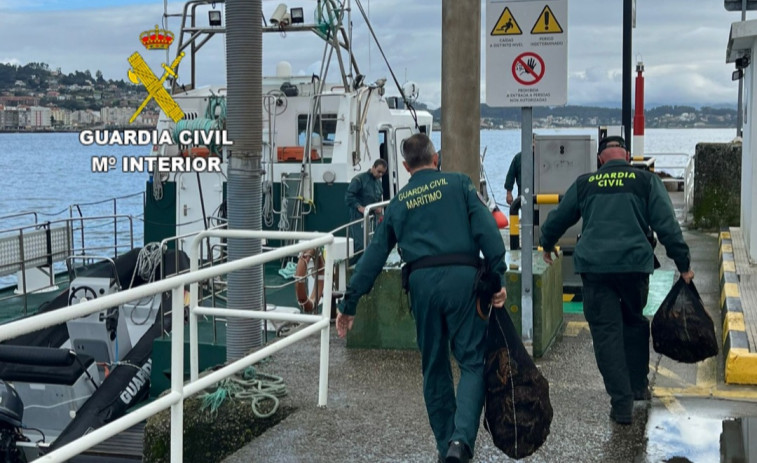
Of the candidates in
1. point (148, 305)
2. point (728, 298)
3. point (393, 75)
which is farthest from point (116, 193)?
point (728, 298)

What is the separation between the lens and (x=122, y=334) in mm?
10297

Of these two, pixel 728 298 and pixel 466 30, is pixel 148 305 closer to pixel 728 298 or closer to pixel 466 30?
pixel 466 30

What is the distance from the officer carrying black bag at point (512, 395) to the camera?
16.2 ft

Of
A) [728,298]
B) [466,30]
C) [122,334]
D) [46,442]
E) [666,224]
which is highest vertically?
[466,30]

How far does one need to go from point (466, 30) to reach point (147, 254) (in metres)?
5.48

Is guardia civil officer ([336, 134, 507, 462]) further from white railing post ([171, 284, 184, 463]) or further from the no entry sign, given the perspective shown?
the no entry sign

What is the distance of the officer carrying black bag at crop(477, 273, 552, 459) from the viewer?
194 inches

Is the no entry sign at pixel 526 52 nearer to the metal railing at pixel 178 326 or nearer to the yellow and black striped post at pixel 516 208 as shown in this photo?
the metal railing at pixel 178 326

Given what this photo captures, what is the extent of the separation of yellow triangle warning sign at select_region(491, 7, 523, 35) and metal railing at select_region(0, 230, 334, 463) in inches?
77.3

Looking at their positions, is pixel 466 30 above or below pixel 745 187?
above

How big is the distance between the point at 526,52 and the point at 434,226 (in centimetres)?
244

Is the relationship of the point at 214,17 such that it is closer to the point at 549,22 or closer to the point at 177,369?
the point at 549,22

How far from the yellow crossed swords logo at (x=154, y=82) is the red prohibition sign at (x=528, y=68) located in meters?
8.11

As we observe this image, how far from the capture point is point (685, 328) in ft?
19.4
